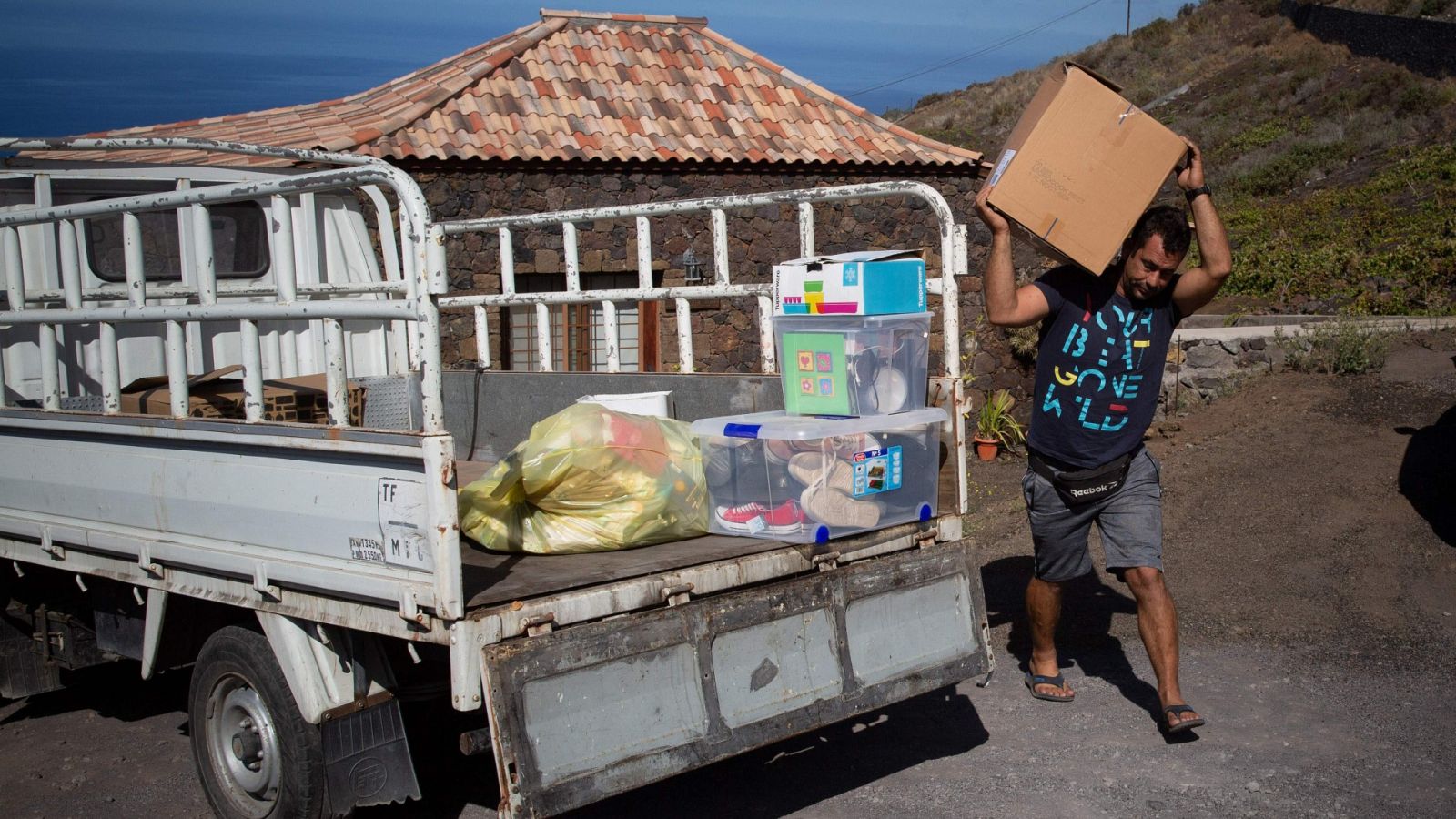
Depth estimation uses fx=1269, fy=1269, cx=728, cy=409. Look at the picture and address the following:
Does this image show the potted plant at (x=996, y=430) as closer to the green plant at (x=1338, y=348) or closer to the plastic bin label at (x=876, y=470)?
the green plant at (x=1338, y=348)

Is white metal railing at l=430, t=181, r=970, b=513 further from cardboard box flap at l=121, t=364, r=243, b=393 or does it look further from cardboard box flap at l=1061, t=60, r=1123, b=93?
cardboard box flap at l=121, t=364, r=243, b=393

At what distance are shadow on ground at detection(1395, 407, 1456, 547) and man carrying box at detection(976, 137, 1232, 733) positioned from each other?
288 centimetres

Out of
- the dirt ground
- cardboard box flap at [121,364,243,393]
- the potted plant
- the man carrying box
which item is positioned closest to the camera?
the dirt ground

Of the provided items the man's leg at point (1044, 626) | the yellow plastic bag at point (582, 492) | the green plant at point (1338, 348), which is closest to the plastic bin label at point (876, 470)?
the yellow plastic bag at point (582, 492)

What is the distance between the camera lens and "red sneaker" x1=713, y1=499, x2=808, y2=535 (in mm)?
3947

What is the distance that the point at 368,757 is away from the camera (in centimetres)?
373

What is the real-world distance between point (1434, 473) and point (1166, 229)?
4.05 meters

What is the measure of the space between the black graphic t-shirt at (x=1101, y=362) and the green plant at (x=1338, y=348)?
19.8 feet

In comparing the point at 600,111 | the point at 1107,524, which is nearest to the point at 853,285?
the point at 1107,524

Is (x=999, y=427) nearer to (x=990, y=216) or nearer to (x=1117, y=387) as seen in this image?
Result: (x=1117, y=387)

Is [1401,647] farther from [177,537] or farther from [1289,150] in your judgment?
[1289,150]

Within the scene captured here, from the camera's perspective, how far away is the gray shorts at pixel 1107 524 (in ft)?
15.1

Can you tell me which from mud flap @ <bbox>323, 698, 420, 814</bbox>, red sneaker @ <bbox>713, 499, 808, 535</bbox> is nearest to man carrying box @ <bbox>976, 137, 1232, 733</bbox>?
red sneaker @ <bbox>713, 499, 808, 535</bbox>

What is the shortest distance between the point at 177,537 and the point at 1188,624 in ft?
14.6
